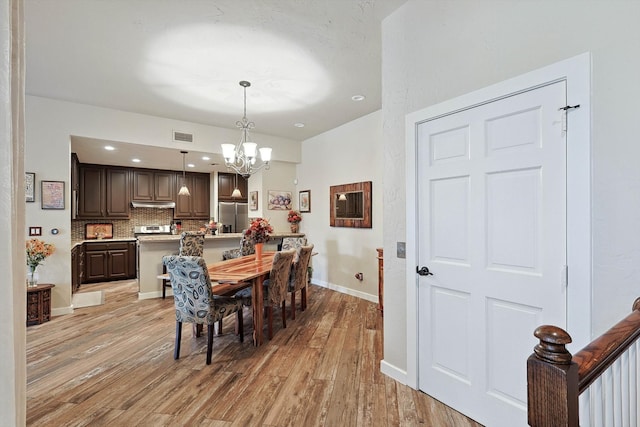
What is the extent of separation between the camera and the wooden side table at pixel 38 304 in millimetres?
3684

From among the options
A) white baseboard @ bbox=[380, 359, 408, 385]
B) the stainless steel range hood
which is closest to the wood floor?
white baseboard @ bbox=[380, 359, 408, 385]

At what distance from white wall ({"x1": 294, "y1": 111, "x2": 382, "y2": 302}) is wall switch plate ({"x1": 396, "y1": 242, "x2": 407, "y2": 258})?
2173 mm

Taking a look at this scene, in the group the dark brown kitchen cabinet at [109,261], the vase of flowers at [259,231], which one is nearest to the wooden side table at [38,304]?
the dark brown kitchen cabinet at [109,261]

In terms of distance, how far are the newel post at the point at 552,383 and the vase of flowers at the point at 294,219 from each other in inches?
216

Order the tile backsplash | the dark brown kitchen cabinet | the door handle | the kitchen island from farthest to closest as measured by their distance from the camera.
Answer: the tile backsplash → the dark brown kitchen cabinet → the kitchen island → the door handle

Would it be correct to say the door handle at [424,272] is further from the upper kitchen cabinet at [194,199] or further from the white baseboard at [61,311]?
the upper kitchen cabinet at [194,199]

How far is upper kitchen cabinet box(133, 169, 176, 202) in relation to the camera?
267 inches

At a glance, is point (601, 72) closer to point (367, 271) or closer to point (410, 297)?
point (410, 297)

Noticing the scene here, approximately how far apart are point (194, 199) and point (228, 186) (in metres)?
0.89

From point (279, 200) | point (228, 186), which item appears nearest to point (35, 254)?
point (279, 200)

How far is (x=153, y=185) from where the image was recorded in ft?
22.9

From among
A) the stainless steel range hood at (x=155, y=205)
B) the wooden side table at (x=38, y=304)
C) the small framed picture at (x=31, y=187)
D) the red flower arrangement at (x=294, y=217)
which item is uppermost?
the small framed picture at (x=31, y=187)

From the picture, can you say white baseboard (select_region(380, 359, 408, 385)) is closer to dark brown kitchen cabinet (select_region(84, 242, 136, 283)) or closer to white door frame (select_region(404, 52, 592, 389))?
white door frame (select_region(404, 52, 592, 389))

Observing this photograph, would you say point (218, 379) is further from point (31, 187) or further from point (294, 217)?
point (294, 217)
